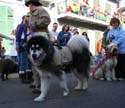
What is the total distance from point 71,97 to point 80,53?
3.66 feet

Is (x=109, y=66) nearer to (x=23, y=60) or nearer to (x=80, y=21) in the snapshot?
(x=23, y=60)

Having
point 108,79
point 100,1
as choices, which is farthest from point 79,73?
point 100,1

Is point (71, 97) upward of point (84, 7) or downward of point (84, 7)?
downward

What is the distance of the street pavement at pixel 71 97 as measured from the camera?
7.65 meters

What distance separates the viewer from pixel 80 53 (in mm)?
9172

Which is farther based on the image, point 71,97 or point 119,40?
point 119,40

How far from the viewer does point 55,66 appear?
8.22 m

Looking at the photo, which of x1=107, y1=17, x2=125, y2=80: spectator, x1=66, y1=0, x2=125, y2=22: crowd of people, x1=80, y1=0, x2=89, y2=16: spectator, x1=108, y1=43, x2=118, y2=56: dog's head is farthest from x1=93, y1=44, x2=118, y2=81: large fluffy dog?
x1=80, y1=0, x2=89, y2=16: spectator

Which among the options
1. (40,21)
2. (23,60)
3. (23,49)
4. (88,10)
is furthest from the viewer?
(88,10)

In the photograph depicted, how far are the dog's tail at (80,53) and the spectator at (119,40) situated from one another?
8.50 feet

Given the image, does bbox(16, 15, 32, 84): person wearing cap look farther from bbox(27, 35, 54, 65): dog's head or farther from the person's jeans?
bbox(27, 35, 54, 65): dog's head

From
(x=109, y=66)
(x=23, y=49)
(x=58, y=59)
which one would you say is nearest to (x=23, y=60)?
(x=23, y=49)

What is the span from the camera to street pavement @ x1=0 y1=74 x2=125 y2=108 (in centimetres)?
765

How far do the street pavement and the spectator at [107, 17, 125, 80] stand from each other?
1.57 metres
